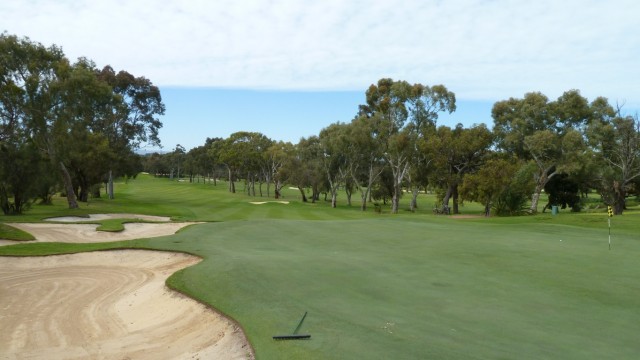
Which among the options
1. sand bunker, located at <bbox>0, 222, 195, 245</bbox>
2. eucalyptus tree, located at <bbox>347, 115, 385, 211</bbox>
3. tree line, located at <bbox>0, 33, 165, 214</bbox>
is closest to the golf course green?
sand bunker, located at <bbox>0, 222, 195, 245</bbox>

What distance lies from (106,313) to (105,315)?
0.18 m

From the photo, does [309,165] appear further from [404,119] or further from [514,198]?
[514,198]

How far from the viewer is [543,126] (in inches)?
2143

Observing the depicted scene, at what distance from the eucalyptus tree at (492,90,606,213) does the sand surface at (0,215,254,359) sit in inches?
1804

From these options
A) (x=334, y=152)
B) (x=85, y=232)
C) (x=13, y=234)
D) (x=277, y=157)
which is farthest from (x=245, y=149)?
(x=13, y=234)

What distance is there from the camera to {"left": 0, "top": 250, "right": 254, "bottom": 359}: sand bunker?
9.47m

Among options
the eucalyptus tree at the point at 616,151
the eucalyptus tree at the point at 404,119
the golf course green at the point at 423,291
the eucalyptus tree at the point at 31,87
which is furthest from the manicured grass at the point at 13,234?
the eucalyptus tree at the point at 616,151

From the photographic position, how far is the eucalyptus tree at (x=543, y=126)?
51.5m

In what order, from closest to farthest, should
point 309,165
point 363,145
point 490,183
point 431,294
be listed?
point 431,294 → point 490,183 → point 363,145 → point 309,165

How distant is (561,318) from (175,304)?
30.2ft

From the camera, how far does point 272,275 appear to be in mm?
13109

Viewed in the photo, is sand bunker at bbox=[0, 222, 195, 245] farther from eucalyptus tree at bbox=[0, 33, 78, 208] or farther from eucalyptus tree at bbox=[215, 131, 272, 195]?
eucalyptus tree at bbox=[215, 131, 272, 195]

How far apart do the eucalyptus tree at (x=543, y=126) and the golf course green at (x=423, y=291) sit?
31466mm

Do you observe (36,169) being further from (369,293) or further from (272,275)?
Answer: (369,293)
